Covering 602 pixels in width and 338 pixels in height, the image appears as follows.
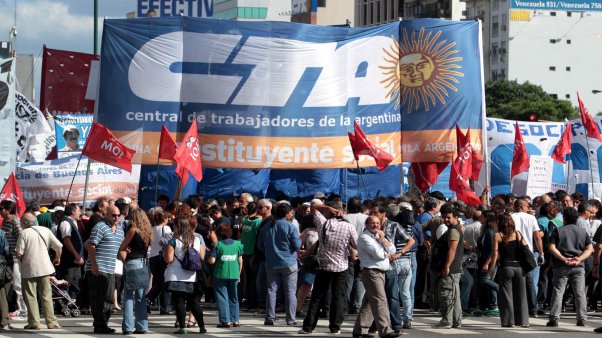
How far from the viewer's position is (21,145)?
105 feet

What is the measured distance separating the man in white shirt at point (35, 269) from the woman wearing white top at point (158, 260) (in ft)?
4.43

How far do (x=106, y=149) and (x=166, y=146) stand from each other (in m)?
0.98

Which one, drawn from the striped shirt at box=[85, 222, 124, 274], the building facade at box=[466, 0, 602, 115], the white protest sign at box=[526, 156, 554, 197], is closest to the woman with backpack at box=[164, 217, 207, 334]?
the striped shirt at box=[85, 222, 124, 274]

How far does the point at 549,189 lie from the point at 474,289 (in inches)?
352

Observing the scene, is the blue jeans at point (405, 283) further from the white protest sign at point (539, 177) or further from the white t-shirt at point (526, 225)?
the white protest sign at point (539, 177)

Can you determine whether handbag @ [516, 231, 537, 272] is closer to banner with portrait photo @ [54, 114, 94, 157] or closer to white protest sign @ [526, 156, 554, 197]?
white protest sign @ [526, 156, 554, 197]

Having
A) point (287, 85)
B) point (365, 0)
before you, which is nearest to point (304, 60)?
point (287, 85)

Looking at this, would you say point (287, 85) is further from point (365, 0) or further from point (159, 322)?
point (365, 0)

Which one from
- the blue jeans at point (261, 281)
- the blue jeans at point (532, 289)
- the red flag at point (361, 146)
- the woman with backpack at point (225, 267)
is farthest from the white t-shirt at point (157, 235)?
the red flag at point (361, 146)

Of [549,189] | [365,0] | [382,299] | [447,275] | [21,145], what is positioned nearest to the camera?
[382,299]

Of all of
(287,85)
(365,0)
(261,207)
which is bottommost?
(261,207)

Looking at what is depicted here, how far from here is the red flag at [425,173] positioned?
29141 millimetres

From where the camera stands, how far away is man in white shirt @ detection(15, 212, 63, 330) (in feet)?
59.9

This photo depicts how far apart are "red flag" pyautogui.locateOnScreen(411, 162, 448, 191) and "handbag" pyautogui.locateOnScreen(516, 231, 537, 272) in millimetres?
10009
